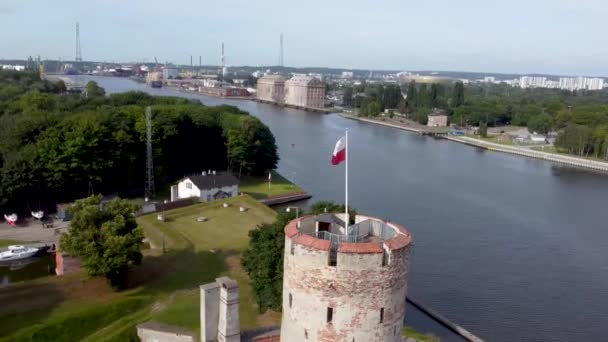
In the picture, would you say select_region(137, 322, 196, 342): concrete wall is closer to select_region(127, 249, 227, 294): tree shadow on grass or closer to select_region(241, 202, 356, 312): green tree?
select_region(241, 202, 356, 312): green tree

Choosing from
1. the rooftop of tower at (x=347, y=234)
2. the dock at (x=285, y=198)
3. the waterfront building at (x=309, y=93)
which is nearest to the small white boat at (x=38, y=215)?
the dock at (x=285, y=198)

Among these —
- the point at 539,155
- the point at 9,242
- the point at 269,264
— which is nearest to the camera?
the point at 269,264

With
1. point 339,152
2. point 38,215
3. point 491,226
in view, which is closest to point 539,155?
point 491,226

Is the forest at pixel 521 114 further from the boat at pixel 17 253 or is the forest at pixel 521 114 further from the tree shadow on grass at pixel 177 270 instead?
the boat at pixel 17 253

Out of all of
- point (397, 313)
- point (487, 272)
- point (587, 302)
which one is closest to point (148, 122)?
point (487, 272)

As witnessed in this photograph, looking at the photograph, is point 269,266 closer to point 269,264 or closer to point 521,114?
point 269,264
